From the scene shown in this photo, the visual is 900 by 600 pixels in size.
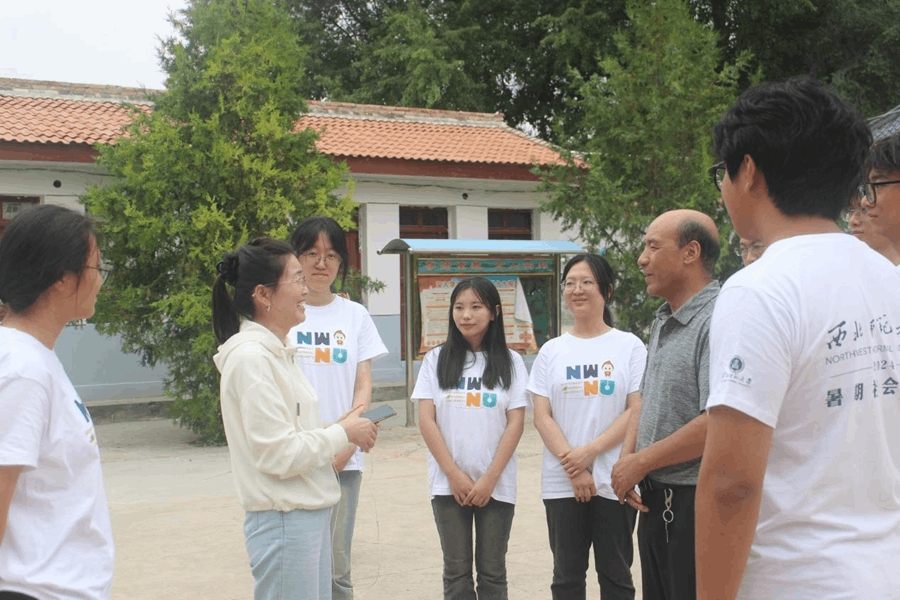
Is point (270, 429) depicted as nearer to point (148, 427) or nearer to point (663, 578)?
point (663, 578)

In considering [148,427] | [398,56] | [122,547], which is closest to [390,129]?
[398,56]

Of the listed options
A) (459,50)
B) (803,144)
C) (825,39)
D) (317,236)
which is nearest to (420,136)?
(459,50)

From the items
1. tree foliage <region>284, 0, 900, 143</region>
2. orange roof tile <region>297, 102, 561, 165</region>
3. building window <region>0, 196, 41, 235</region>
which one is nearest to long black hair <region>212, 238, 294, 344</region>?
building window <region>0, 196, 41, 235</region>

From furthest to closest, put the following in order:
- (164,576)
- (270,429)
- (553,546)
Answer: (164,576) < (553,546) < (270,429)

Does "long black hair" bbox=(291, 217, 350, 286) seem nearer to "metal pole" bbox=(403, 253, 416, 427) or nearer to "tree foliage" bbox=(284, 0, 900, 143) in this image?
"metal pole" bbox=(403, 253, 416, 427)

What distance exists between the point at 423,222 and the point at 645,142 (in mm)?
5290

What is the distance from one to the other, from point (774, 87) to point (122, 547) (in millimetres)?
5028

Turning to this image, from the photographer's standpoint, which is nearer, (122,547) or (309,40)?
(122,547)

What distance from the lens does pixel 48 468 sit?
1.92 m

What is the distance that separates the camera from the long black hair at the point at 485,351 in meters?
3.96

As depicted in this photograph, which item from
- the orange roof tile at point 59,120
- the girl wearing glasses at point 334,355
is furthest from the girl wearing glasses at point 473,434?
the orange roof tile at point 59,120

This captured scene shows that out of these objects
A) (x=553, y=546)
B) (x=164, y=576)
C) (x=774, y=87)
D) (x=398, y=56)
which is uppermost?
(x=398, y=56)

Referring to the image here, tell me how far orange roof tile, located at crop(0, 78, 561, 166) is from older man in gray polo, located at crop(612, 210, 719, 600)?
817cm

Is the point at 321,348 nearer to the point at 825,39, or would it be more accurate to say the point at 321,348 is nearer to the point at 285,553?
the point at 285,553
